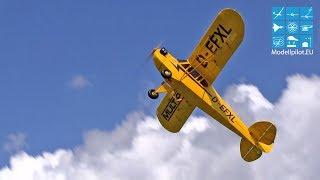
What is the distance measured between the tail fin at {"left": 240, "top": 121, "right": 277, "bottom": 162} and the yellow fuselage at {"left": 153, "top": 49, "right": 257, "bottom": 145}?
124 cm

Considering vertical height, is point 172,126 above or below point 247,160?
above

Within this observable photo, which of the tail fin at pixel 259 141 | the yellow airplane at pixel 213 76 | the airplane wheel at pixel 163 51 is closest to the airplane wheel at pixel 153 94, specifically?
the yellow airplane at pixel 213 76

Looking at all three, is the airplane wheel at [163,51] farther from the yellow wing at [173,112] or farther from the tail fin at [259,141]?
the tail fin at [259,141]

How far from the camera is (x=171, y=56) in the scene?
42312mm

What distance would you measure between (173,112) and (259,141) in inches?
290

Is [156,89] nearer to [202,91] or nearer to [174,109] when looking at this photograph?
[202,91]

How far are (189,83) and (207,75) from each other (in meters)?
1.81

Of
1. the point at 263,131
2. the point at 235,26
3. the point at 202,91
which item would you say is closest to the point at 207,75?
the point at 202,91

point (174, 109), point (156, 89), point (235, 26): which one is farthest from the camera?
point (174, 109)

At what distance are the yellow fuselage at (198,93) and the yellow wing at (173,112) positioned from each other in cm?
553

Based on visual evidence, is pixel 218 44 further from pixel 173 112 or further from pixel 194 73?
pixel 173 112

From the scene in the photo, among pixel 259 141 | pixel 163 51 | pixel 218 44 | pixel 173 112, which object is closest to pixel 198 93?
pixel 218 44

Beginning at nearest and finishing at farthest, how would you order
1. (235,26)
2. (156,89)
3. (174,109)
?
1. (235,26)
2. (156,89)
3. (174,109)

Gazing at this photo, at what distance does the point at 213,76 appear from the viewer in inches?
1709
